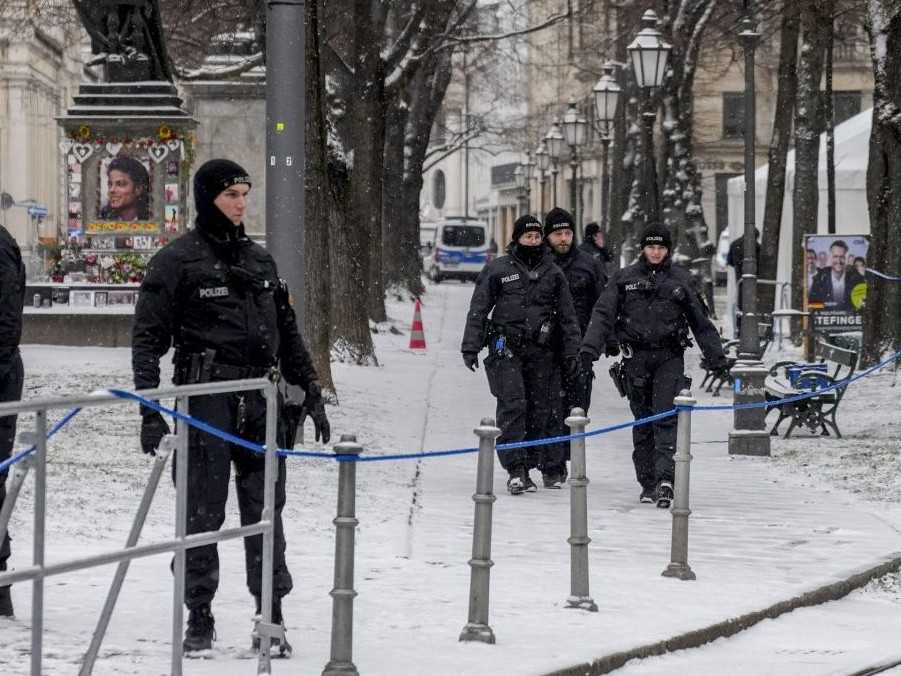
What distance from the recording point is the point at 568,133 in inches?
1469

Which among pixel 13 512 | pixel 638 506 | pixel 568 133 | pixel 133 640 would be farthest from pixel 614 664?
pixel 568 133

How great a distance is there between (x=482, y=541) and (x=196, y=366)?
50.3 inches

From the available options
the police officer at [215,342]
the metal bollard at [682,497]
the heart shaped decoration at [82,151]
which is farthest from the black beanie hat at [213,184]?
the heart shaped decoration at [82,151]

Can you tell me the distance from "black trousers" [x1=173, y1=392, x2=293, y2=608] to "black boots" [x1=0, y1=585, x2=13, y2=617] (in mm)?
845

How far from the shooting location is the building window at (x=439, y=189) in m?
149

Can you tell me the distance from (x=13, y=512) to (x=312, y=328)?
40.9 feet

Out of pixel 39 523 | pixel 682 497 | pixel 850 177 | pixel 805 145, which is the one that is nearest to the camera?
pixel 39 523

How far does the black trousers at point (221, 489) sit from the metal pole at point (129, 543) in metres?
0.78

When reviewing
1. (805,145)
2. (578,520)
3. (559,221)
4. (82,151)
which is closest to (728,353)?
(805,145)

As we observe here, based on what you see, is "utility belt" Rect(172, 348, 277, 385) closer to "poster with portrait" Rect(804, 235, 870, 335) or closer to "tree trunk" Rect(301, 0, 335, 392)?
"tree trunk" Rect(301, 0, 335, 392)

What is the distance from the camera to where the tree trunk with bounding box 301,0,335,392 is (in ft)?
59.6

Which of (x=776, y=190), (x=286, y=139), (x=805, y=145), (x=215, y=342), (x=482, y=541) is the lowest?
(x=482, y=541)

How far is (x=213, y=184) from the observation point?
297 inches

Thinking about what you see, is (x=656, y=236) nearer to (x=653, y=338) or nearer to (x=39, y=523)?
(x=653, y=338)
